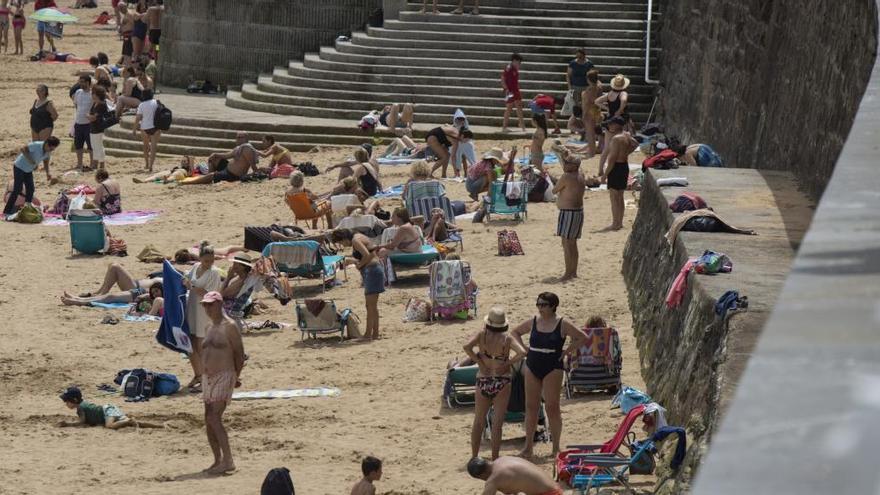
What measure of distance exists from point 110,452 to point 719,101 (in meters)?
10.7

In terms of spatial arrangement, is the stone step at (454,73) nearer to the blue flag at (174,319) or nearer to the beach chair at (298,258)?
the beach chair at (298,258)

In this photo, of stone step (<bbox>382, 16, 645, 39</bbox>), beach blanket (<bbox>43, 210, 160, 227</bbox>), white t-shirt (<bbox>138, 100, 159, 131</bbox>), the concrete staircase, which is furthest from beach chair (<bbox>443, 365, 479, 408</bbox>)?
stone step (<bbox>382, 16, 645, 39</bbox>)

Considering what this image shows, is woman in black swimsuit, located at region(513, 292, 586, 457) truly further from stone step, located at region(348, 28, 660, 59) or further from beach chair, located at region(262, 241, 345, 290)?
stone step, located at region(348, 28, 660, 59)

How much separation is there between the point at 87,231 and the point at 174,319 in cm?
592

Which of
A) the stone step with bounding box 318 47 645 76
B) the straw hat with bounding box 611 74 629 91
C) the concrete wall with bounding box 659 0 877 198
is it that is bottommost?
the stone step with bounding box 318 47 645 76

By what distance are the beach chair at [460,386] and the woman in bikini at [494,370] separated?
1407 mm

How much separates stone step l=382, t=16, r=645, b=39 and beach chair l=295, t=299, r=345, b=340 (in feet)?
39.6

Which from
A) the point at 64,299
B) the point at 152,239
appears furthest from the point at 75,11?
the point at 64,299

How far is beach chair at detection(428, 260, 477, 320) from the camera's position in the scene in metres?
14.6

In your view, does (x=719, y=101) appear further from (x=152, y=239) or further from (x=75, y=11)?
(x=75, y=11)

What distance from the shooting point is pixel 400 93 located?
2548 cm

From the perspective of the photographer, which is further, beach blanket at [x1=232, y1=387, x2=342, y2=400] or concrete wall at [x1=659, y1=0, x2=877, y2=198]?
concrete wall at [x1=659, y1=0, x2=877, y2=198]

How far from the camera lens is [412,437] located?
451 inches

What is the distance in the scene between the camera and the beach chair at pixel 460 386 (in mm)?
11875
